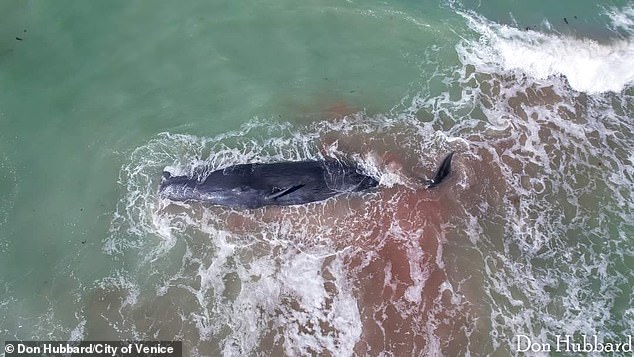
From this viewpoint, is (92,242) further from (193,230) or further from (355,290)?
(355,290)

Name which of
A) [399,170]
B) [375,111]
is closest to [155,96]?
[375,111]

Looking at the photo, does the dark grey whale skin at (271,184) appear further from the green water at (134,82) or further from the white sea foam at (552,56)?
the white sea foam at (552,56)

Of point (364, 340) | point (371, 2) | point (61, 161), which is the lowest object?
point (364, 340)

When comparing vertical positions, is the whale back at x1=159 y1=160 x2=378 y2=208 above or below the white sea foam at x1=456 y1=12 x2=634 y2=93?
below

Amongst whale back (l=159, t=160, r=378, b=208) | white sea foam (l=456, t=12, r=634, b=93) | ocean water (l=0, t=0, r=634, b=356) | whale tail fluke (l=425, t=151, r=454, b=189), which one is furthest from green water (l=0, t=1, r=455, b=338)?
whale tail fluke (l=425, t=151, r=454, b=189)

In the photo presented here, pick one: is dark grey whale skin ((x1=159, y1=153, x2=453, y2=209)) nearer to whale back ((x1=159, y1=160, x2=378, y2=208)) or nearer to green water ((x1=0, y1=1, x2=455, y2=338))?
whale back ((x1=159, y1=160, x2=378, y2=208))

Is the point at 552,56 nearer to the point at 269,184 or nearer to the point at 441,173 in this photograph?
the point at 441,173

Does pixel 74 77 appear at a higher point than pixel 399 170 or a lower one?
higher

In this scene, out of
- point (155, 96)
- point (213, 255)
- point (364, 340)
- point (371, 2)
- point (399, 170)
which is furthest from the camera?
point (371, 2)
